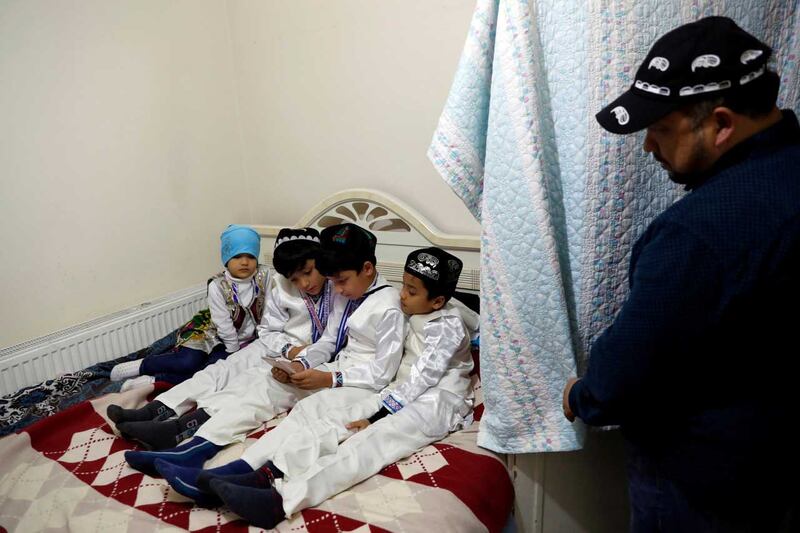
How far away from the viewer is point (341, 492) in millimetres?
1205

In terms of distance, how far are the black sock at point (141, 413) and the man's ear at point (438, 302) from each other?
98 centimetres

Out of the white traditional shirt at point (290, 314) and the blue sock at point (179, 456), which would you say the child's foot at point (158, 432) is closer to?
the blue sock at point (179, 456)

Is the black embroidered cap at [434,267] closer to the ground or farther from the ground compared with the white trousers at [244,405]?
farther from the ground

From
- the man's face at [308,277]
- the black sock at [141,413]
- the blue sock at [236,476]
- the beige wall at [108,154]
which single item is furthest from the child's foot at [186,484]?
the beige wall at [108,154]

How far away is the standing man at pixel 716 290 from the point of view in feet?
2.29

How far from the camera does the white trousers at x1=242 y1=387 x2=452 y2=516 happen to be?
1.18 metres

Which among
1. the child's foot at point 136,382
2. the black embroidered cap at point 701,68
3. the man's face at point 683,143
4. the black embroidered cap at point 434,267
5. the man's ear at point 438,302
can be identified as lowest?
the child's foot at point 136,382

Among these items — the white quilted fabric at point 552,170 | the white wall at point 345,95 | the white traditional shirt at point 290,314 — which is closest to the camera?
the white quilted fabric at point 552,170

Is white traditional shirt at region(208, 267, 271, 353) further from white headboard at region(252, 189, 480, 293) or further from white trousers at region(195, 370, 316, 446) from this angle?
white headboard at region(252, 189, 480, 293)

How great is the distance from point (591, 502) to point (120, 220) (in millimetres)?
2308

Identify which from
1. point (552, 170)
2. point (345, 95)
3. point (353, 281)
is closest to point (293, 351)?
point (353, 281)

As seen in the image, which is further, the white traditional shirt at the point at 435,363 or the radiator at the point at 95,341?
the radiator at the point at 95,341

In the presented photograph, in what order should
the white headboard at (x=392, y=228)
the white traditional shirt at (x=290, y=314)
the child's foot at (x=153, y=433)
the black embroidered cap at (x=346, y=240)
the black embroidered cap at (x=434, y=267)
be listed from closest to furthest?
the child's foot at (x=153, y=433) < the black embroidered cap at (x=434, y=267) < the black embroidered cap at (x=346, y=240) < the white traditional shirt at (x=290, y=314) < the white headboard at (x=392, y=228)

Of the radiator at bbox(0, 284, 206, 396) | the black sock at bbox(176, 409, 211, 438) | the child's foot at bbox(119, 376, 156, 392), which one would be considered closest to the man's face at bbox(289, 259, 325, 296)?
the black sock at bbox(176, 409, 211, 438)
